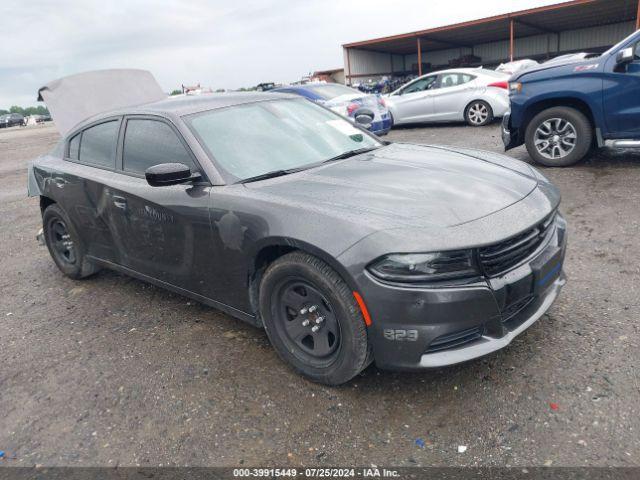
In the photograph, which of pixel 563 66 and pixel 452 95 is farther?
pixel 452 95

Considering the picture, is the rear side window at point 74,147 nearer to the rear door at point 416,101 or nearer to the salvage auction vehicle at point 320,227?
the salvage auction vehicle at point 320,227

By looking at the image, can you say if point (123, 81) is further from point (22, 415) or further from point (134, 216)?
point (22, 415)

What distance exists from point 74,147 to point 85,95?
3102 millimetres

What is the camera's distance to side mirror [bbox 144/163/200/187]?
292 cm

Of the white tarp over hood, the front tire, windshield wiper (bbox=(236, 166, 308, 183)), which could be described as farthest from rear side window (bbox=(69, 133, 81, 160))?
the white tarp over hood

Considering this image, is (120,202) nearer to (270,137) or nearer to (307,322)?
(270,137)

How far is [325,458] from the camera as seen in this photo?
7.42ft

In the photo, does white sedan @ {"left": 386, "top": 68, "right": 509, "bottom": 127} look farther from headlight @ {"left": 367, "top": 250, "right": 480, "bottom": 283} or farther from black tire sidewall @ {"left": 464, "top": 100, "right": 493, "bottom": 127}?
headlight @ {"left": 367, "top": 250, "right": 480, "bottom": 283}

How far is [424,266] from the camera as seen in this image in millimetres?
2291

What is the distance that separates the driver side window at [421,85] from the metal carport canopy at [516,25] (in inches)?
563

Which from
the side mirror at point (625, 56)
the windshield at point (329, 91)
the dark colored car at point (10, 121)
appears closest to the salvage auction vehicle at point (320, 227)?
the side mirror at point (625, 56)

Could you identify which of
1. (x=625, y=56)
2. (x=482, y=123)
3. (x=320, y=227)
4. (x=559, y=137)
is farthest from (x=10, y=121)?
(x=320, y=227)

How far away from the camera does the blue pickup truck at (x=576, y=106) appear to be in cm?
609

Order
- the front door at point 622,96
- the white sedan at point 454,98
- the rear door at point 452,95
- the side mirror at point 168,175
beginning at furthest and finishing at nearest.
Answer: the rear door at point 452,95
the white sedan at point 454,98
the front door at point 622,96
the side mirror at point 168,175
